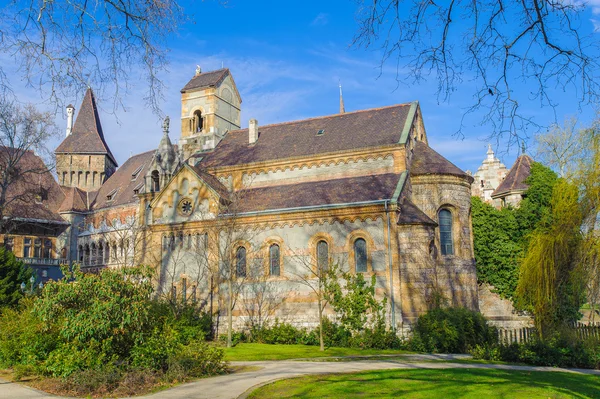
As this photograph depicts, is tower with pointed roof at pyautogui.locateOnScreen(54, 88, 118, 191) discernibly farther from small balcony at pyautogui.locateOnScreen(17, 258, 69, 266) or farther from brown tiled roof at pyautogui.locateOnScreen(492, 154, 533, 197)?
brown tiled roof at pyautogui.locateOnScreen(492, 154, 533, 197)

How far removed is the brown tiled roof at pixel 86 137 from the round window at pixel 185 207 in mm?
34842

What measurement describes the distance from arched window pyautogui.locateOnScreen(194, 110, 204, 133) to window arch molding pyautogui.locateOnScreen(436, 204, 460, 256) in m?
21.6

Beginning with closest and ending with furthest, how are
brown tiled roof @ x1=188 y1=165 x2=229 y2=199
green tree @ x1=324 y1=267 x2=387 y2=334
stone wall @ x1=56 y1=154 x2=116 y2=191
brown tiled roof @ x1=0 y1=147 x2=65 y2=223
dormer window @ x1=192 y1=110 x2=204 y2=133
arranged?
green tree @ x1=324 y1=267 x2=387 y2=334
brown tiled roof @ x1=188 y1=165 x2=229 y2=199
dormer window @ x1=192 y1=110 x2=204 y2=133
brown tiled roof @ x1=0 y1=147 x2=65 y2=223
stone wall @ x1=56 y1=154 x2=116 y2=191

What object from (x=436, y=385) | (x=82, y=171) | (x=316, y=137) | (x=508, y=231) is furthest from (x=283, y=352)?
(x=82, y=171)

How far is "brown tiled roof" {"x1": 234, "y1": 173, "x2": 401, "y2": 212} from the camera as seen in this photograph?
28.7 meters

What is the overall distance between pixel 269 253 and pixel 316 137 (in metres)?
9.57

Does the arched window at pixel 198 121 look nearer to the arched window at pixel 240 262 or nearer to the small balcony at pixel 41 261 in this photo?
the arched window at pixel 240 262

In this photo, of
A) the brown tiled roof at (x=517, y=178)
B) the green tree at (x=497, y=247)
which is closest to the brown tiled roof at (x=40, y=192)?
the green tree at (x=497, y=247)

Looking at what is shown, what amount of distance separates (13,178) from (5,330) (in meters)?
19.3

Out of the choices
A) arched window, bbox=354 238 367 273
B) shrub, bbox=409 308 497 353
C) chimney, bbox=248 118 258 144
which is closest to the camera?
shrub, bbox=409 308 497 353

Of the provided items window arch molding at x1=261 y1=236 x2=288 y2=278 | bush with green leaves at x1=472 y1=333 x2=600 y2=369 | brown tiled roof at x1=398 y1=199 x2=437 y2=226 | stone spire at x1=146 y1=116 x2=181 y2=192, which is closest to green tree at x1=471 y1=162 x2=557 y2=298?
brown tiled roof at x1=398 y1=199 x2=437 y2=226

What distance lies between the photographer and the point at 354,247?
27969 mm

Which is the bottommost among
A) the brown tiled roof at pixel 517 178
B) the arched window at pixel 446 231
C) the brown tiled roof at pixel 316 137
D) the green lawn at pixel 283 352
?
the green lawn at pixel 283 352

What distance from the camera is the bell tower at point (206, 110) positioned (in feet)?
137
